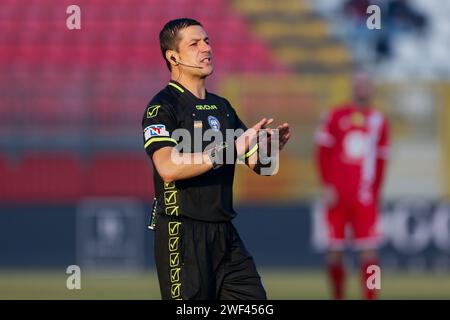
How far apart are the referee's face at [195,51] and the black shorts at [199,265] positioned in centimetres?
77

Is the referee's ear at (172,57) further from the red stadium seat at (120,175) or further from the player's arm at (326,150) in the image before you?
the red stadium seat at (120,175)

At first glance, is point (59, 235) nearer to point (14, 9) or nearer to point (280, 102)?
point (280, 102)

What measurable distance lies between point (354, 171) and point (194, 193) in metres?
5.75

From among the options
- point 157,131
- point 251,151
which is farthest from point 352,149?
point 157,131

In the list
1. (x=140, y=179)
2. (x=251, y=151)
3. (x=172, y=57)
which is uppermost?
(x=140, y=179)

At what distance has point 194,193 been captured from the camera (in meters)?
5.79

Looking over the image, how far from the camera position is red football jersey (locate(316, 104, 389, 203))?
442 inches

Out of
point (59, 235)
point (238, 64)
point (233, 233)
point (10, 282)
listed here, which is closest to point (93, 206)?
point (59, 235)

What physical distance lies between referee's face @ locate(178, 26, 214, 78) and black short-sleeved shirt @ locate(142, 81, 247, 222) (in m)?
0.16

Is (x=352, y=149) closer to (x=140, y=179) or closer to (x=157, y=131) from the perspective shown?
(x=140, y=179)

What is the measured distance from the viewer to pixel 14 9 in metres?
17.7

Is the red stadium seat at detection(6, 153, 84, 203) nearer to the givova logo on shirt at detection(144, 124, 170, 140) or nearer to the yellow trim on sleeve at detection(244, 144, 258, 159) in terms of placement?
the yellow trim on sleeve at detection(244, 144, 258, 159)
